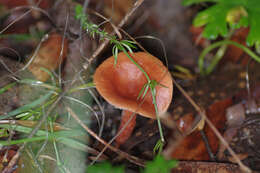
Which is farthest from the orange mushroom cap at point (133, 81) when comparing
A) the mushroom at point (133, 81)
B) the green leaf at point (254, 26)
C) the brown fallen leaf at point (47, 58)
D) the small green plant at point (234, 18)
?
the green leaf at point (254, 26)

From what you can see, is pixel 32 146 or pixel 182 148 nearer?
pixel 32 146

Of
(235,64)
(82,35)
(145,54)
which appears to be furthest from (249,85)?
(82,35)

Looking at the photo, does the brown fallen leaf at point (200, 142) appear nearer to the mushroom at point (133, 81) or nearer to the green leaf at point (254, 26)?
the mushroom at point (133, 81)

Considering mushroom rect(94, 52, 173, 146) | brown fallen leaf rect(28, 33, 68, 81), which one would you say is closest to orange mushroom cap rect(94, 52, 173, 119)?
mushroom rect(94, 52, 173, 146)

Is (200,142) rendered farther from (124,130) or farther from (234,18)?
(234,18)

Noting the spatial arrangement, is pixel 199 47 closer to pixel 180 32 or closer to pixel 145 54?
pixel 180 32

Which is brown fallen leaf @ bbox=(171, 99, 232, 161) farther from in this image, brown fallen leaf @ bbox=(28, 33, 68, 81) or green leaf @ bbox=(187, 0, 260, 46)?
brown fallen leaf @ bbox=(28, 33, 68, 81)
